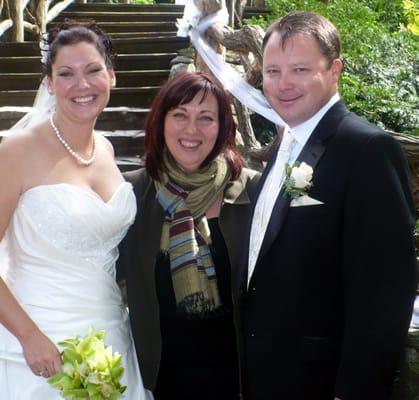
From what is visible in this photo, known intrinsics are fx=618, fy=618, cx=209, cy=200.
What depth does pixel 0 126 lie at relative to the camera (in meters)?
6.48

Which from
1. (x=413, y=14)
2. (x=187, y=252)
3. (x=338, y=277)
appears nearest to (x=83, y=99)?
(x=187, y=252)

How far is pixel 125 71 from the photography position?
24.7 feet

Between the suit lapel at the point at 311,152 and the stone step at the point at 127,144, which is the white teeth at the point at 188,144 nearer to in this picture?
the suit lapel at the point at 311,152

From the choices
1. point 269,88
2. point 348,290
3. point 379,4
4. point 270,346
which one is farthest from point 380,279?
point 379,4

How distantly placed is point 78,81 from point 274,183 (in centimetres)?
95

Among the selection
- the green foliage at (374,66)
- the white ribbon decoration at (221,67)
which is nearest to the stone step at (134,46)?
the green foliage at (374,66)

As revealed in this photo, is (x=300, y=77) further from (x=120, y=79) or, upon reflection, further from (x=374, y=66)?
(x=120, y=79)

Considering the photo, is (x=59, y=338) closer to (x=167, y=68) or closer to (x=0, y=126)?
(x=0, y=126)

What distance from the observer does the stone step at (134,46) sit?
8.12m

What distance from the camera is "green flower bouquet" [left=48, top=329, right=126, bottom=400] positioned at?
6.67 feet

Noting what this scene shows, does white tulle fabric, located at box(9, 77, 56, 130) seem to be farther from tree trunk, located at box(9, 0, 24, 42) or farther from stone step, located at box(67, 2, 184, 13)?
stone step, located at box(67, 2, 184, 13)

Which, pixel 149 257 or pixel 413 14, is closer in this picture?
pixel 149 257

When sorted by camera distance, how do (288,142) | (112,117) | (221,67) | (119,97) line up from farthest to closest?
1. (119,97)
2. (112,117)
3. (221,67)
4. (288,142)

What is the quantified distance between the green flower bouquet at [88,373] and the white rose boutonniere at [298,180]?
822mm
